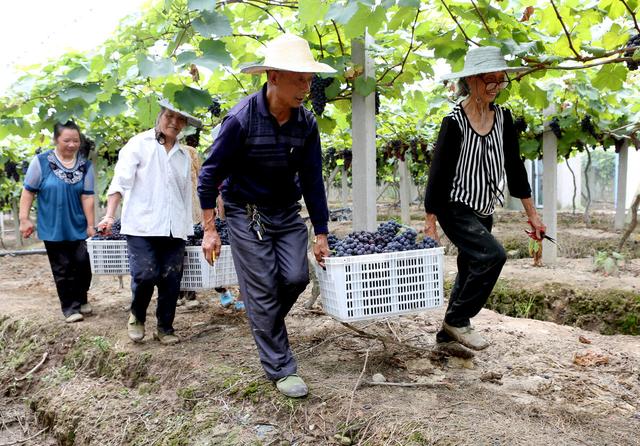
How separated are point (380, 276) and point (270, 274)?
598 mm

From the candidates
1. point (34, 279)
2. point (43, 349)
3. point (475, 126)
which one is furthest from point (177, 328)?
point (34, 279)

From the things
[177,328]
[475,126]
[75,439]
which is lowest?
[75,439]

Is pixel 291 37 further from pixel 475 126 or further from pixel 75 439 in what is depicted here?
pixel 75 439

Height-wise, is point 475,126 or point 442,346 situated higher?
point 475,126

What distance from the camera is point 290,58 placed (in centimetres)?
295

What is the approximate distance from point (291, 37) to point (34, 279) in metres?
7.98

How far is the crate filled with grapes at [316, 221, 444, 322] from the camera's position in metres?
3.13

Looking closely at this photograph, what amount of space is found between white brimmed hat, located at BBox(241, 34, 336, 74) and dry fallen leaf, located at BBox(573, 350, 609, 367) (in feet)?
8.56

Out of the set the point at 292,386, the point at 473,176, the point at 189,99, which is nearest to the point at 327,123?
the point at 189,99

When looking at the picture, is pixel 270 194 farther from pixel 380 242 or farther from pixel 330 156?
pixel 330 156

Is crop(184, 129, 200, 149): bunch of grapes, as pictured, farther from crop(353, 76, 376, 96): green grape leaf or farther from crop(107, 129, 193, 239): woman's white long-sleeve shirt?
crop(353, 76, 376, 96): green grape leaf

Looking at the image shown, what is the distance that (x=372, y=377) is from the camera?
354 centimetres

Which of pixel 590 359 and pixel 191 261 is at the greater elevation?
pixel 191 261

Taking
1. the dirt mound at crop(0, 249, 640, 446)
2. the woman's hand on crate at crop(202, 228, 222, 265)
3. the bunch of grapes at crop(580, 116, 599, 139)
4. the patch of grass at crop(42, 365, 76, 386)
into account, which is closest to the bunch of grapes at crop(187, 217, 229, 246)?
the dirt mound at crop(0, 249, 640, 446)
